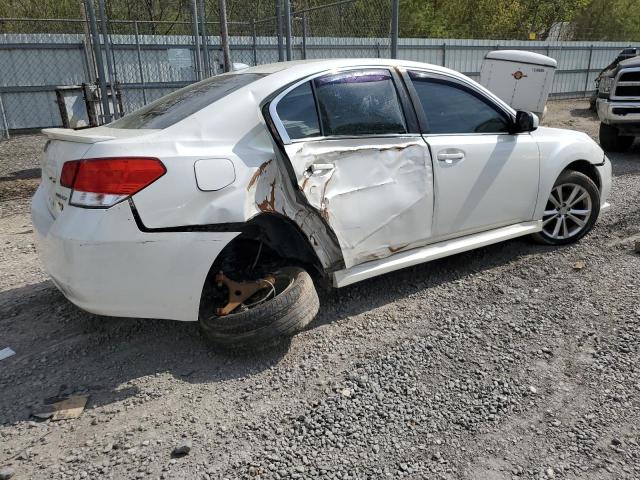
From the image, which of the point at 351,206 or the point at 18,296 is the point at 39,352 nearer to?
the point at 18,296

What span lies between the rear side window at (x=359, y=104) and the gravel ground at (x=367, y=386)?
1.28m

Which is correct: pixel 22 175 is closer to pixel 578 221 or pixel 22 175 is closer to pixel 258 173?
pixel 258 173

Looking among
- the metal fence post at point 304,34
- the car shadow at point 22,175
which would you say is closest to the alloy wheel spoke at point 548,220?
the metal fence post at point 304,34

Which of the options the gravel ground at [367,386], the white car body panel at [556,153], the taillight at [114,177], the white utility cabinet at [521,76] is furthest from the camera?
the white utility cabinet at [521,76]

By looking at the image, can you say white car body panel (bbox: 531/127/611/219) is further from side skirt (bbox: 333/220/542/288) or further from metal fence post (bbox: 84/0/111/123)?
metal fence post (bbox: 84/0/111/123)

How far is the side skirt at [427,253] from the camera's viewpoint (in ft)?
11.8

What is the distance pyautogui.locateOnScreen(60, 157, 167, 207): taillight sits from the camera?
2785 mm

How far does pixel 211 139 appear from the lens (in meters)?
3.04

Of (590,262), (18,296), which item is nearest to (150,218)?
(18,296)

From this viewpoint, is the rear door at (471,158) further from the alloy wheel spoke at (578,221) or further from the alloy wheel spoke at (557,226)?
the alloy wheel spoke at (578,221)

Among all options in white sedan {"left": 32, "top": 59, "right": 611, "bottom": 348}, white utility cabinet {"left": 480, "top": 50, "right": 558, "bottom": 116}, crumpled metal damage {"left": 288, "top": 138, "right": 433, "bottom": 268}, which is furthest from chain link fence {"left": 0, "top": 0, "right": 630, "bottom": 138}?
crumpled metal damage {"left": 288, "top": 138, "right": 433, "bottom": 268}

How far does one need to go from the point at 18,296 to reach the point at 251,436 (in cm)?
261

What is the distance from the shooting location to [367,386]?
2.99 metres

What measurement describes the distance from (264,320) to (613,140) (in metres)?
9.37
